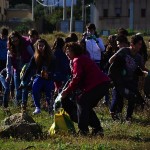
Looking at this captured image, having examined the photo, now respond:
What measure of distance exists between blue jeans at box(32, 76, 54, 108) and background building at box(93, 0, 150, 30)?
69.3m

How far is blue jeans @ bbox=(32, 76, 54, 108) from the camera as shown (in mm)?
11906

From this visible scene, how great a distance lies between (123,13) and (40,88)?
70894mm

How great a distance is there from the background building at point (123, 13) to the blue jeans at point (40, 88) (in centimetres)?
6935

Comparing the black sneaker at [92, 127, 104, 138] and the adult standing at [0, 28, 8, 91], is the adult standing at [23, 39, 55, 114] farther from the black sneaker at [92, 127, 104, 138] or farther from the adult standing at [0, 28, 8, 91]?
the black sneaker at [92, 127, 104, 138]

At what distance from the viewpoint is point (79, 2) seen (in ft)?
315

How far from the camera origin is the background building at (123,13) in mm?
81312

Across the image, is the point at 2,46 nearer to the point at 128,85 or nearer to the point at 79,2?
the point at 128,85

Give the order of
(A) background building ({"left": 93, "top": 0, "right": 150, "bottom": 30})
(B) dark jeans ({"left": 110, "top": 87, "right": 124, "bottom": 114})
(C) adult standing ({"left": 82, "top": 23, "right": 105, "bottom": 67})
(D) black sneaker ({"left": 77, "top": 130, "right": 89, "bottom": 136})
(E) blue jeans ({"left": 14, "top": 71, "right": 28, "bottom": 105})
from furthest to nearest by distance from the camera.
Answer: (A) background building ({"left": 93, "top": 0, "right": 150, "bottom": 30}) → (C) adult standing ({"left": 82, "top": 23, "right": 105, "bottom": 67}) → (E) blue jeans ({"left": 14, "top": 71, "right": 28, "bottom": 105}) → (B) dark jeans ({"left": 110, "top": 87, "right": 124, "bottom": 114}) → (D) black sneaker ({"left": 77, "top": 130, "right": 89, "bottom": 136})

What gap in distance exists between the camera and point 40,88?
12.0m

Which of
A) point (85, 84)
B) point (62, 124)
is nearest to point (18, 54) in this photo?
point (62, 124)

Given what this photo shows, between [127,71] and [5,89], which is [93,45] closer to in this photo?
[5,89]

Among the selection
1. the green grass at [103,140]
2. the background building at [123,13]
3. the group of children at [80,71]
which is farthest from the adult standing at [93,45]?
the background building at [123,13]

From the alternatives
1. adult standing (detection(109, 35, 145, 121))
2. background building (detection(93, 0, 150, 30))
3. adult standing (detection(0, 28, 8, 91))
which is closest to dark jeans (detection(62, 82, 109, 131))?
adult standing (detection(109, 35, 145, 121))

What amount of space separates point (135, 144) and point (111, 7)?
74.8m
